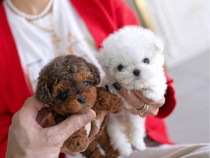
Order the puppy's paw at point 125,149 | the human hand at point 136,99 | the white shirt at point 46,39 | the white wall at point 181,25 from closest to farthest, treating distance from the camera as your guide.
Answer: the human hand at point 136,99 → the puppy's paw at point 125,149 → the white shirt at point 46,39 → the white wall at point 181,25

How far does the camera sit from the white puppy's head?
0.88 meters

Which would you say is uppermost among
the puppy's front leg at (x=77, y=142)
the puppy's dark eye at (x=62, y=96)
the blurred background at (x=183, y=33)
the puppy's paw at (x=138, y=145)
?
the puppy's dark eye at (x=62, y=96)

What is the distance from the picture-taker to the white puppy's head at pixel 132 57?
0.88m

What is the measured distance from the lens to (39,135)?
73cm

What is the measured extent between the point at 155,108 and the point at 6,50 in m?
0.74

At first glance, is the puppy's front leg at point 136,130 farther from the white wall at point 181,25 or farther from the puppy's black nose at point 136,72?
the white wall at point 181,25

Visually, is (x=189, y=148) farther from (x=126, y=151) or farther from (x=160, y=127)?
(x=160, y=127)

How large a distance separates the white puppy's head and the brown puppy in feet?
0.51

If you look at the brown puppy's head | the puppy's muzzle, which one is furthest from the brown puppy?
the puppy's muzzle

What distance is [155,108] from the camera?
3.58 ft

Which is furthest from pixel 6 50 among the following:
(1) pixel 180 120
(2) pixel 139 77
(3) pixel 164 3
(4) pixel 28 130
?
(3) pixel 164 3

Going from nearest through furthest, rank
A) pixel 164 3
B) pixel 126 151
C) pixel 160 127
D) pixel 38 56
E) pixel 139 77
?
pixel 139 77 → pixel 126 151 → pixel 38 56 → pixel 160 127 → pixel 164 3

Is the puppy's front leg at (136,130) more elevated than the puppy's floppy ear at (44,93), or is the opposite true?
the puppy's floppy ear at (44,93)

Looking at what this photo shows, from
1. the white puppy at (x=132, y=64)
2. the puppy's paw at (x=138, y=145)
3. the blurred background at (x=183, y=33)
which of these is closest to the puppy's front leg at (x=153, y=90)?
the white puppy at (x=132, y=64)
